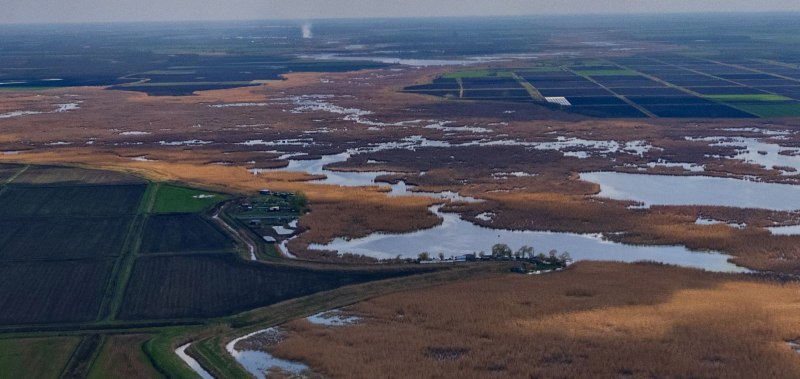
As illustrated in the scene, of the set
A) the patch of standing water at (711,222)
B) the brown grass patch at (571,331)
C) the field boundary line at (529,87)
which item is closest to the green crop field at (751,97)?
the field boundary line at (529,87)

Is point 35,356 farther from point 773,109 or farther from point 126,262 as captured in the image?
point 773,109

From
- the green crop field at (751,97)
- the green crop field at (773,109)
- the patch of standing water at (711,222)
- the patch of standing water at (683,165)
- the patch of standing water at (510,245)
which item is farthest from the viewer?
the green crop field at (751,97)

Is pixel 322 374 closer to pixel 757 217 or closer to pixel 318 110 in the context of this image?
pixel 757 217

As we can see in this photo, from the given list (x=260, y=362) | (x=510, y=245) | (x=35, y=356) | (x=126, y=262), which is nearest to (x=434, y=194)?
(x=510, y=245)

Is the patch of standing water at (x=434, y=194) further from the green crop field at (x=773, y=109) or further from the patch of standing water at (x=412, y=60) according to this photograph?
the patch of standing water at (x=412, y=60)

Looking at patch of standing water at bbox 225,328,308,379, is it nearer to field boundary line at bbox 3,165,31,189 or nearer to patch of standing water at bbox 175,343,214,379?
patch of standing water at bbox 175,343,214,379

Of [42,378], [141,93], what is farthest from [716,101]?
[42,378]
